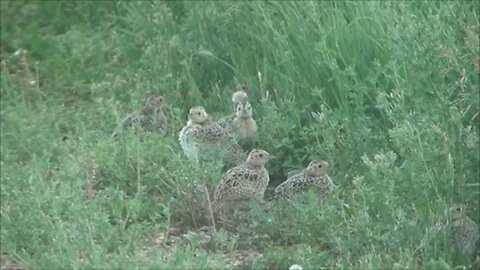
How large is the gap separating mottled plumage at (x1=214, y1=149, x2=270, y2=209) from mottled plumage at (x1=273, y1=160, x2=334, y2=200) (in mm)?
108

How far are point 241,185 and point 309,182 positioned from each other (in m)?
0.38

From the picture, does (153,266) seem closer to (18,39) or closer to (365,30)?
(365,30)

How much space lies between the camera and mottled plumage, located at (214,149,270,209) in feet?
25.8

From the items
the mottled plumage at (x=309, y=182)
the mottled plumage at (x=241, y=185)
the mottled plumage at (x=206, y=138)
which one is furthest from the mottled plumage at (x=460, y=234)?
the mottled plumage at (x=206, y=138)

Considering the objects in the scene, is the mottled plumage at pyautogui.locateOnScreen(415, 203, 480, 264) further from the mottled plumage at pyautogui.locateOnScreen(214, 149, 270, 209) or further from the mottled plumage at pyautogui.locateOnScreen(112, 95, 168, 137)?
the mottled plumage at pyautogui.locateOnScreen(112, 95, 168, 137)

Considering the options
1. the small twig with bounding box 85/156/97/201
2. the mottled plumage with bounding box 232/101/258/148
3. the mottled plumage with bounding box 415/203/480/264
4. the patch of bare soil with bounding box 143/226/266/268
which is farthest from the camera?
the mottled plumage with bounding box 232/101/258/148

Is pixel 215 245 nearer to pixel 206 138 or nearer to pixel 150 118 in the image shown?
pixel 206 138

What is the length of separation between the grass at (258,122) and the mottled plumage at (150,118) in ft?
0.42

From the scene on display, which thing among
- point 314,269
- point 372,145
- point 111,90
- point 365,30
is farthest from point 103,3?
point 314,269

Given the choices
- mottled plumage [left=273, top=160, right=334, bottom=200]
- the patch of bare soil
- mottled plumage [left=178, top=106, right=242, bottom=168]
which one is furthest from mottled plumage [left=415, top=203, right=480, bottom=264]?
mottled plumage [left=178, top=106, right=242, bottom=168]

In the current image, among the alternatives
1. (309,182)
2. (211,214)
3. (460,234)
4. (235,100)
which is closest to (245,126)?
(235,100)

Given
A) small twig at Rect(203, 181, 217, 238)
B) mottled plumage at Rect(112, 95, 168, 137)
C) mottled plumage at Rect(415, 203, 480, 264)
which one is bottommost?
mottled plumage at Rect(112, 95, 168, 137)

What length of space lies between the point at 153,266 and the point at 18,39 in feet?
20.0

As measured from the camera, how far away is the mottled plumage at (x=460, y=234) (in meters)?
6.50
